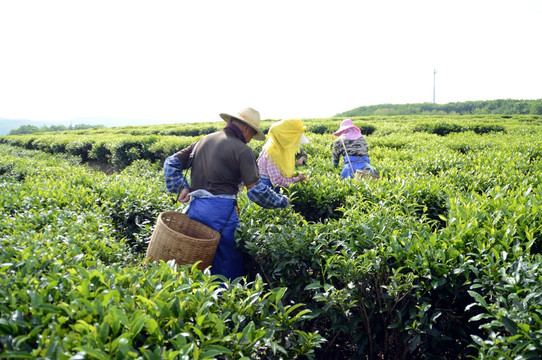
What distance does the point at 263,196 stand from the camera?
3221mm

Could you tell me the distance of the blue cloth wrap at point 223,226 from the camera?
3.25 meters

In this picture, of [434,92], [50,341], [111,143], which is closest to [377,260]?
[50,341]

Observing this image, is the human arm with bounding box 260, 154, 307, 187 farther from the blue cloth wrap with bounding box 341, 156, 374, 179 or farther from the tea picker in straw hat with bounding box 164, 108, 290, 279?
the blue cloth wrap with bounding box 341, 156, 374, 179

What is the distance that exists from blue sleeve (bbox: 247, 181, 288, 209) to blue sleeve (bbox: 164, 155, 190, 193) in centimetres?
82

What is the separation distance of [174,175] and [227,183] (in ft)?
2.23

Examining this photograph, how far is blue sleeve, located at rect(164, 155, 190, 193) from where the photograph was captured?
3574 mm

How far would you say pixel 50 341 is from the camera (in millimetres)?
1387

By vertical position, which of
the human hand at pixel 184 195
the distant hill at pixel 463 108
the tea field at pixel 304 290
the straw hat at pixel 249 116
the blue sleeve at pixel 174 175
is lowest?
the tea field at pixel 304 290

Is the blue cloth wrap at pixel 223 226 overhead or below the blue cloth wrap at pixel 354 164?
below

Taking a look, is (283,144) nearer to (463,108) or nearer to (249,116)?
(249,116)

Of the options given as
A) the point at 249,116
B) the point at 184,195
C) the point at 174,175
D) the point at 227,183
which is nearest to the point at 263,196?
the point at 227,183

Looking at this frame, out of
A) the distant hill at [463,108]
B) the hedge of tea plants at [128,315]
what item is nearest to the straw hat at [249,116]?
the hedge of tea plants at [128,315]

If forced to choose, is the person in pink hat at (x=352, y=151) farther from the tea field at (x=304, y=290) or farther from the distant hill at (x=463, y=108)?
the distant hill at (x=463, y=108)

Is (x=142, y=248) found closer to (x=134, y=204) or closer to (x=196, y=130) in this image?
(x=134, y=204)
